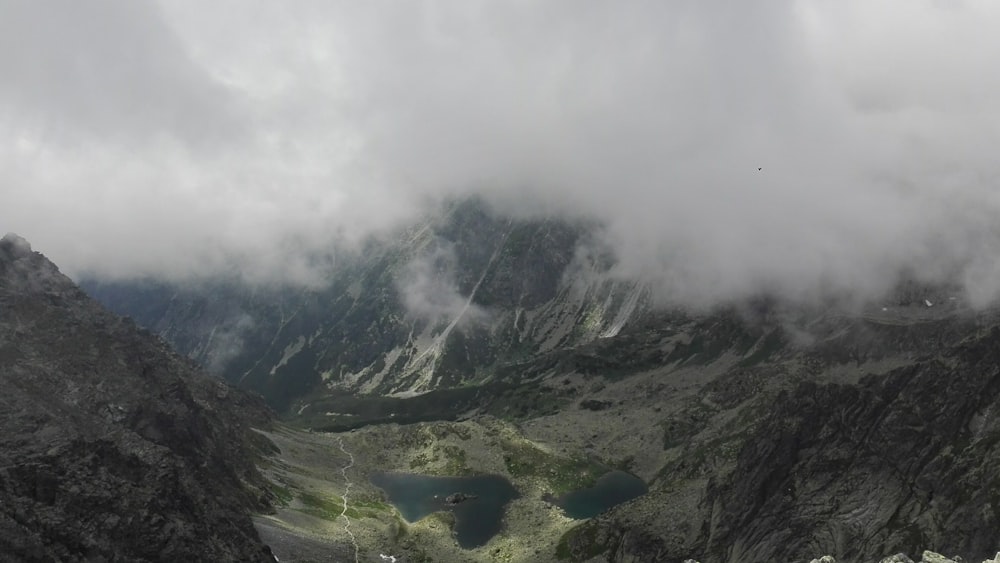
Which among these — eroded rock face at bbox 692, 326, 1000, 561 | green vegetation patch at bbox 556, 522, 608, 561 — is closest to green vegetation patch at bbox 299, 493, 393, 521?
green vegetation patch at bbox 556, 522, 608, 561

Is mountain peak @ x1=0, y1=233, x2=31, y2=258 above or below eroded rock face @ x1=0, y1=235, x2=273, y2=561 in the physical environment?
above

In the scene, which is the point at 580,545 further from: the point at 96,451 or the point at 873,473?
the point at 96,451

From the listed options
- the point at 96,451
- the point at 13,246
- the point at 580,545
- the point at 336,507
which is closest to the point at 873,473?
the point at 580,545

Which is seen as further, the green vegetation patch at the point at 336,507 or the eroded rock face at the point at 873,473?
the green vegetation patch at the point at 336,507

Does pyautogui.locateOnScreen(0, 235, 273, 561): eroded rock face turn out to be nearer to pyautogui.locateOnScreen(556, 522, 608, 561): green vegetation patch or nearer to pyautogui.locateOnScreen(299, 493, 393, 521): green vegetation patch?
pyautogui.locateOnScreen(299, 493, 393, 521): green vegetation patch

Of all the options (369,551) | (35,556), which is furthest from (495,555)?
(35,556)

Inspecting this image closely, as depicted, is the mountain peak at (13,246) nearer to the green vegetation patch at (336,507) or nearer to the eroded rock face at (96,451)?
Answer: the eroded rock face at (96,451)

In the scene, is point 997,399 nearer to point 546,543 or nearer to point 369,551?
point 546,543

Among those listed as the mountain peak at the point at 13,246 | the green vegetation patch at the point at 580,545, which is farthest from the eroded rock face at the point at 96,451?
the green vegetation patch at the point at 580,545

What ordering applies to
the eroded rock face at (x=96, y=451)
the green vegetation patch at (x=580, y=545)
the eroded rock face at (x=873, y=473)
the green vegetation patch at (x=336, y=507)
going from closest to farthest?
the eroded rock face at (x=96, y=451) < the eroded rock face at (x=873, y=473) < the green vegetation patch at (x=580, y=545) < the green vegetation patch at (x=336, y=507)
